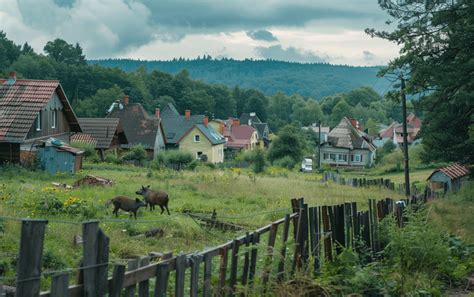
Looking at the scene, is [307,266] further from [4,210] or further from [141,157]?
[141,157]

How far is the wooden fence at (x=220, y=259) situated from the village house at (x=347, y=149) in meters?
72.7

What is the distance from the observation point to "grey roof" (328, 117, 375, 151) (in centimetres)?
8525

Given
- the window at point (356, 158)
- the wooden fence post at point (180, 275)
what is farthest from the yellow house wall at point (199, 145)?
the wooden fence post at point (180, 275)

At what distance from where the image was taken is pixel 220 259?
25.3ft

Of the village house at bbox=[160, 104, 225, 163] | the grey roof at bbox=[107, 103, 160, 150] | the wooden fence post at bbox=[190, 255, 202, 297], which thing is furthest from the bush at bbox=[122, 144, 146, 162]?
the wooden fence post at bbox=[190, 255, 202, 297]

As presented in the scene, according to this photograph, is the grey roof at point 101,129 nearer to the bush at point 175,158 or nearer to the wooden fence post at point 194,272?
the bush at point 175,158

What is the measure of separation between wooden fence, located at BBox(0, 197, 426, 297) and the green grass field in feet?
6.34

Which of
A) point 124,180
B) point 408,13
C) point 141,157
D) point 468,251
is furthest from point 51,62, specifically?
point 468,251

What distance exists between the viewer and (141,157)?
169 ft

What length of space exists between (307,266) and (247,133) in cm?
8468

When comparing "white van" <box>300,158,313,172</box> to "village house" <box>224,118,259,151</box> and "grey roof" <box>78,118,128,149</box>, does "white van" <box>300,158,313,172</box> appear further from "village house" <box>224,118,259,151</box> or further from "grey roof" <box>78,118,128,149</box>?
"grey roof" <box>78,118,128,149</box>

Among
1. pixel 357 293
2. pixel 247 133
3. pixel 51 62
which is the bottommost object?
pixel 357 293

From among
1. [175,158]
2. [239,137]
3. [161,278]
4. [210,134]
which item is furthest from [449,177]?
[239,137]

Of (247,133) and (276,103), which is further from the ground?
(276,103)
